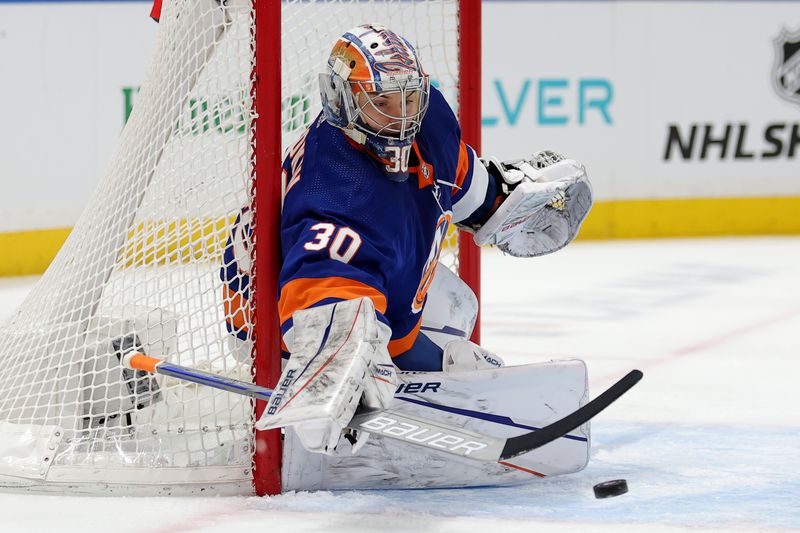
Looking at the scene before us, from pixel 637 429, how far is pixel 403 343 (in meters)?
0.75

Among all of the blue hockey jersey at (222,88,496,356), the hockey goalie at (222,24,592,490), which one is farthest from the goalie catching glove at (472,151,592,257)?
the blue hockey jersey at (222,88,496,356)

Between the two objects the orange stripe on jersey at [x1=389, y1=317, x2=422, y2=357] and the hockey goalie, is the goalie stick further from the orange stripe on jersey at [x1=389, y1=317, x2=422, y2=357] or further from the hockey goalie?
the orange stripe on jersey at [x1=389, y1=317, x2=422, y2=357]

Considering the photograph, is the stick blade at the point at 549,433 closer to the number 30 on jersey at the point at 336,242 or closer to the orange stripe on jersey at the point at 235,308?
the number 30 on jersey at the point at 336,242

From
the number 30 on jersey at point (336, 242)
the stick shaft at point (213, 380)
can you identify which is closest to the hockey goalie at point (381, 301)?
the number 30 on jersey at point (336, 242)

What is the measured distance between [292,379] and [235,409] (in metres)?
0.46

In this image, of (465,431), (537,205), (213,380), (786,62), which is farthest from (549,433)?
(786,62)

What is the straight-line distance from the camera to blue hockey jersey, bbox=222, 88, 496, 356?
2.21 meters

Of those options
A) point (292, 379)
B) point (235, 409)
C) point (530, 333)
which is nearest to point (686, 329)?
point (530, 333)

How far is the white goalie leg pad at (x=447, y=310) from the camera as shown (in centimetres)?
272

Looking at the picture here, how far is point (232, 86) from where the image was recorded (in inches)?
99.0

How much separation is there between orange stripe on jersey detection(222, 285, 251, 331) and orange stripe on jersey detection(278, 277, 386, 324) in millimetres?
249

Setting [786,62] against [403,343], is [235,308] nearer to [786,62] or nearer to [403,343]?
[403,343]

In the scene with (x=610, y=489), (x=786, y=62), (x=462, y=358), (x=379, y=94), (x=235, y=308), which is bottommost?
(x=786, y=62)

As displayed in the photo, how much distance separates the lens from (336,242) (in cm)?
222
